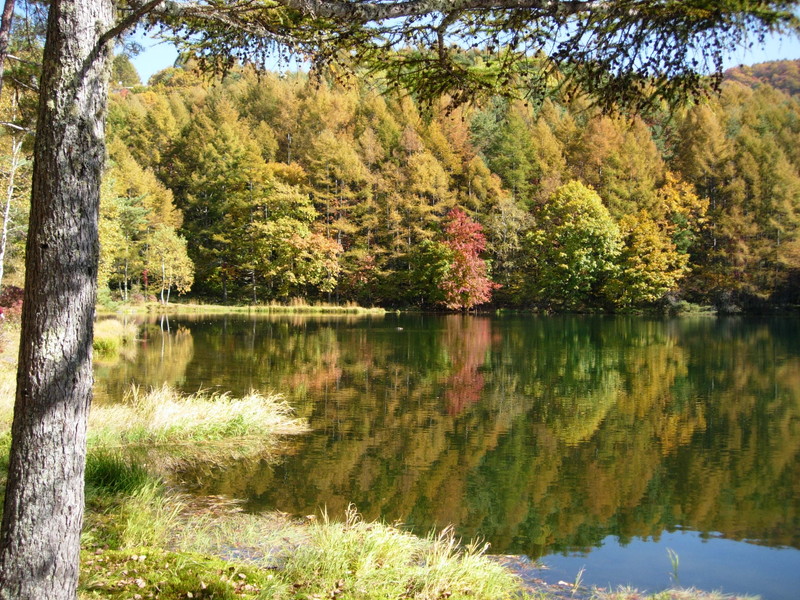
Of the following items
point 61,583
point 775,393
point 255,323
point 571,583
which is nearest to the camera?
point 61,583

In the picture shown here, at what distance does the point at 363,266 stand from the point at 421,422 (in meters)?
30.3

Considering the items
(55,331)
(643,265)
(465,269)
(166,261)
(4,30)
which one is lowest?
(55,331)

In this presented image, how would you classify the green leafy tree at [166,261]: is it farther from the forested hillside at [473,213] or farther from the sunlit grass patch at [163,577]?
the sunlit grass patch at [163,577]

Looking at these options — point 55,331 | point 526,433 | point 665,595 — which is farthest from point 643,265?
point 55,331

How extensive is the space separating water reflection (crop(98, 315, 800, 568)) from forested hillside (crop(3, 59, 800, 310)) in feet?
58.6

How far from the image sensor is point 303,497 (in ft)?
Answer: 22.2

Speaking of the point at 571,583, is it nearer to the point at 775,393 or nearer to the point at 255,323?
the point at 775,393

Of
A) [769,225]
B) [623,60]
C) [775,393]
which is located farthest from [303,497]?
[769,225]

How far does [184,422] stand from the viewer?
872 centimetres

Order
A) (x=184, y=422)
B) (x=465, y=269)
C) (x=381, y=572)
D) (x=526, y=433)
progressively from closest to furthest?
1. (x=381, y=572)
2. (x=184, y=422)
3. (x=526, y=433)
4. (x=465, y=269)

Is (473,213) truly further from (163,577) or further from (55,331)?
(55,331)

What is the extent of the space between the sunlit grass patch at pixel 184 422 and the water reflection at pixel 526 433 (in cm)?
67

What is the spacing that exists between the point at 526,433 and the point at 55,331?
7714 millimetres

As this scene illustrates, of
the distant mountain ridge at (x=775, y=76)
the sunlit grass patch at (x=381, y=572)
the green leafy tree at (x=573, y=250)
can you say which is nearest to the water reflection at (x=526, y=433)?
the sunlit grass patch at (x=381, y=572)
